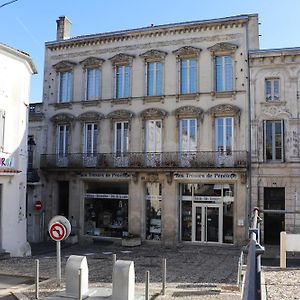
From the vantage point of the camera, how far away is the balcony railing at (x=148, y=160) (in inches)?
883

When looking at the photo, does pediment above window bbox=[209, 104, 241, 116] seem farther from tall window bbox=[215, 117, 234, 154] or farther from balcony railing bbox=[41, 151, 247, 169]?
balcony railing bbox=[41, 151, 247, 169]

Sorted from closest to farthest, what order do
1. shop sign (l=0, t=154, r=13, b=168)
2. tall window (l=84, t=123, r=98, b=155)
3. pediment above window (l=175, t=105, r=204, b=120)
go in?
shop sign (l=0, t=154, r=13, b=168) < pediment above window (l=175, t=105, r=204, b=120) < tall window (l=84, t=123, r=98, b=155)

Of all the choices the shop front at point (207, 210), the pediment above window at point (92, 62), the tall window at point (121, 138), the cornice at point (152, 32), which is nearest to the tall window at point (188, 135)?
Result: the shop front at point (207, 210)

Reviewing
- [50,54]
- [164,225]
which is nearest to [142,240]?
[164,225]

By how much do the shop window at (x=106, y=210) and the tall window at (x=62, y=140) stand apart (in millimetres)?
2807

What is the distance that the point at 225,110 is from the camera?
22.8 metres

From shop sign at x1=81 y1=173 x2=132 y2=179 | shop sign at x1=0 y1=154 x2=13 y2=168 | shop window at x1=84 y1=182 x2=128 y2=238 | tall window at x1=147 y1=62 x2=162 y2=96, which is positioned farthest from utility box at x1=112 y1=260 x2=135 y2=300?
tall window at x1=147 y1=62 x2=162 y2=96

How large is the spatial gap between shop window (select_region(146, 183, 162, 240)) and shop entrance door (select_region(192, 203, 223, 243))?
206cm

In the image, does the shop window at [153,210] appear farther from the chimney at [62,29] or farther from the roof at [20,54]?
the chimney at [62,29]

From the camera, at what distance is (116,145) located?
2517 centimetres

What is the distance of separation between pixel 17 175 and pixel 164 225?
28.4ft

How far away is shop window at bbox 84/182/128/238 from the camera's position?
24766 millimetres

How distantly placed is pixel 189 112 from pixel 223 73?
9.29 feet

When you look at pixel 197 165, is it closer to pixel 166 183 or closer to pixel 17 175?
pixel 166 183
